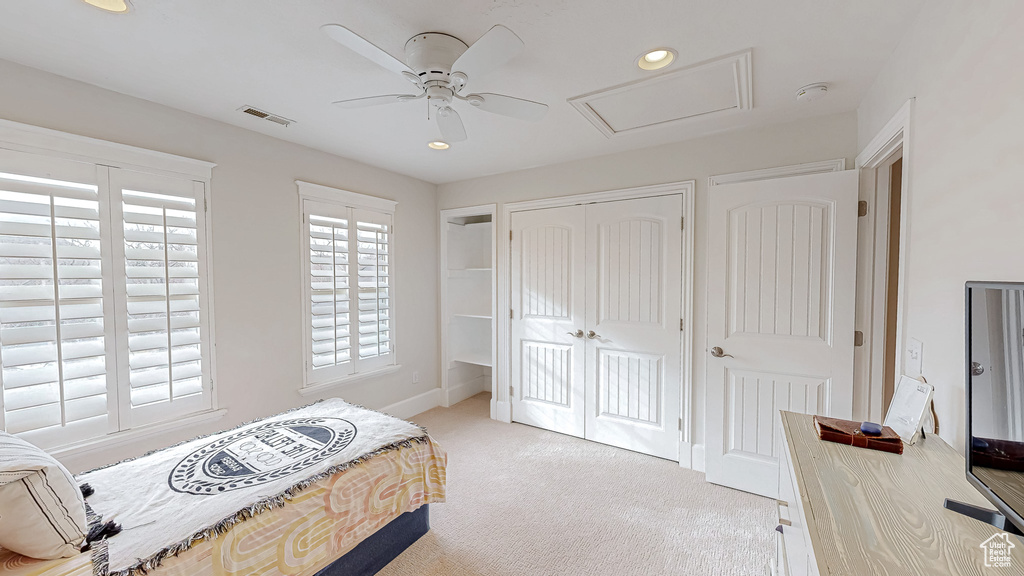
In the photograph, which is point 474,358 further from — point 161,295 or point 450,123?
point 450,123

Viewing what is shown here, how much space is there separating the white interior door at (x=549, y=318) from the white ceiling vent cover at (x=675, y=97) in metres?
0.96

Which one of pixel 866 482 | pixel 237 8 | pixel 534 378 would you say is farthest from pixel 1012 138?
pixel 534 378

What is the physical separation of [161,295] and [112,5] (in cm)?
A: 150

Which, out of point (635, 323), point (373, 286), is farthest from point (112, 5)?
point (635, 323)

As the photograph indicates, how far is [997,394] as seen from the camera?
792mm

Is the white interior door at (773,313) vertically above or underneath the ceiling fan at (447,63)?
underneath

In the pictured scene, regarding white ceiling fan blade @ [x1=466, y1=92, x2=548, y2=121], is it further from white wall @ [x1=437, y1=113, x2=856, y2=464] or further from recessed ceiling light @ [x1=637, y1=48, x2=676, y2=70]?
white wall @ [x1=437, y1=113, x2=856, y2=464]

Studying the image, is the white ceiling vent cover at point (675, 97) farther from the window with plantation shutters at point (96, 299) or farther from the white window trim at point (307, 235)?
the window with plantation shutters at point (96, 299)

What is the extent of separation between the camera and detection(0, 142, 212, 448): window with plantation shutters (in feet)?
5.91

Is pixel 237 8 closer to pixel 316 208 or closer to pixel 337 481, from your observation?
pixel 316 208

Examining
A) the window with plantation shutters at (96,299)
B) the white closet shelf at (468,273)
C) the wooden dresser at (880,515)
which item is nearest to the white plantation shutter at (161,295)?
the window with plantation shutters at (96,299)

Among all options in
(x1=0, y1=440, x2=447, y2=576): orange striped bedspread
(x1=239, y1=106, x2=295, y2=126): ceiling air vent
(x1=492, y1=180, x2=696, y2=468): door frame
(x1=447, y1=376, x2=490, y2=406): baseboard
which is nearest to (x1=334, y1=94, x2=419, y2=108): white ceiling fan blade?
(x1=239, y1=106, x2=295, y2=126): ceiling air vent

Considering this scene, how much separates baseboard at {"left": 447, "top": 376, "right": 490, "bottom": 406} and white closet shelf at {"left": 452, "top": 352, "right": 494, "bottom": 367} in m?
0.33

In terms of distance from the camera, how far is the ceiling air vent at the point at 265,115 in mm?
2290
